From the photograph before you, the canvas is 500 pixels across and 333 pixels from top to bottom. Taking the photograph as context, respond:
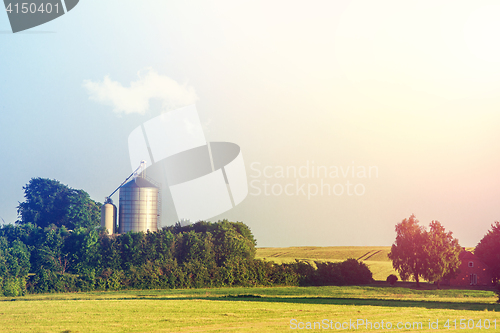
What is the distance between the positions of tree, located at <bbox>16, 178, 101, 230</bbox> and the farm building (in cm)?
5720

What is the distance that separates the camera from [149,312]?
3092 cm

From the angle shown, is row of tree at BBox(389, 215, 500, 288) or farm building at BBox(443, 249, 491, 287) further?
farm building at BBox(443, 249, 491, 287)

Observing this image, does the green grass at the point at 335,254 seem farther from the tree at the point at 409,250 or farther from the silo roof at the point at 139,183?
the silo roof at the point at 139,183

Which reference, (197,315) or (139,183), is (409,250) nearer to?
(139,183)

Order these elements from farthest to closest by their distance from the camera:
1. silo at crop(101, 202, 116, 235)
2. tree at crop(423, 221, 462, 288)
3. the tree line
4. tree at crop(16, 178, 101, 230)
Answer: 1. tree at crop(16, 178, 101, 230)
2. silo at crop(101, 202, 116, 235)
3. tree at crop(423, 221, 462, 288)
4. the tree line

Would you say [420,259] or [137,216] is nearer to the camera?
[420,259]

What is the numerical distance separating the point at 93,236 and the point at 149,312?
97.6ft

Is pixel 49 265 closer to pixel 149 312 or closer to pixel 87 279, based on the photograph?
pixel 87 279

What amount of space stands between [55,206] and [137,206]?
95.9ft

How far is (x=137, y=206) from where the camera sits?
210 feet

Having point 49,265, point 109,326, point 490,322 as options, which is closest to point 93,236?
point 49,265

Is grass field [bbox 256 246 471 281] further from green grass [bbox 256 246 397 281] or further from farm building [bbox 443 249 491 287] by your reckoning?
farm building [bbox 443 249 491 287]

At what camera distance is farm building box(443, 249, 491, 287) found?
64.4 meters

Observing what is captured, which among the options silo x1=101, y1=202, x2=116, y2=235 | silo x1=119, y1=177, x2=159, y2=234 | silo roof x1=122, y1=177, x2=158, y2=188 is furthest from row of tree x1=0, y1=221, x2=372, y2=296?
silo roof x1=122, y1=177, x2=158, y2=188
